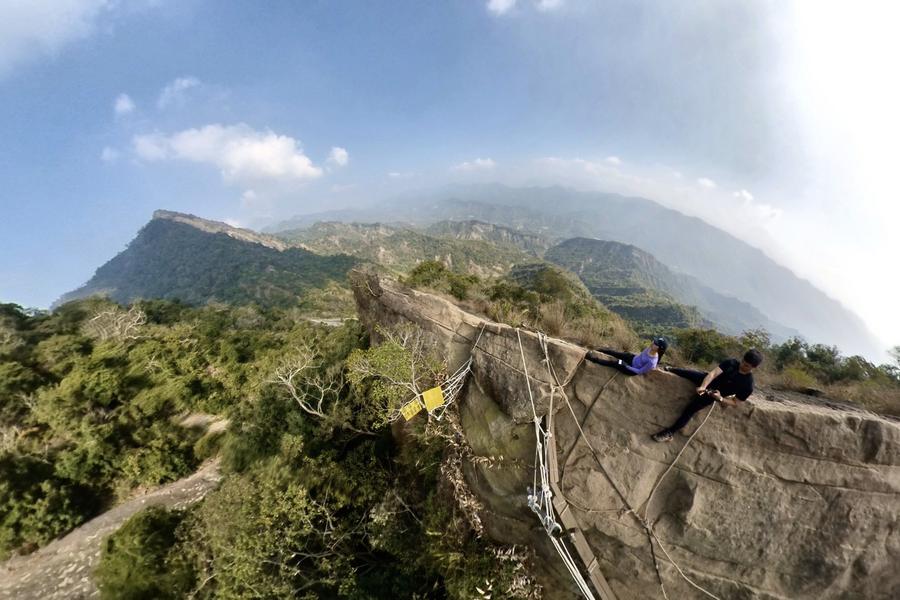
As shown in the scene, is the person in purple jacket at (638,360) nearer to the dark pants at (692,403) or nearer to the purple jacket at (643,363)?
the purple jacket at (643,363)

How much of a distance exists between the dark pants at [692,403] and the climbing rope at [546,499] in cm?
218

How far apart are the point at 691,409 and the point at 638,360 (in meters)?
1.11

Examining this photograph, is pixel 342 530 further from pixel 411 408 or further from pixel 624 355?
pixel 624 355

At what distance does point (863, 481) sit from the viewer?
508 cm

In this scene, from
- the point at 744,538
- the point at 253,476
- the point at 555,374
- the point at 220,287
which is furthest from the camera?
the point at 220,287

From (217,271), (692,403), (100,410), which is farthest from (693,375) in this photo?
(217,271)

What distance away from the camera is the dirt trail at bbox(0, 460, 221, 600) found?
14.1m

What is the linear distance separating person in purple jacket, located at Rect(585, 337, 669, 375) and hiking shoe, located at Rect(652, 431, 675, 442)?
1084mm

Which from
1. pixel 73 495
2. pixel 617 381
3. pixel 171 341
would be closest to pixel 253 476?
pixel 617 381

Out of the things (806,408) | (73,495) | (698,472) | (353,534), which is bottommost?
(73,495)

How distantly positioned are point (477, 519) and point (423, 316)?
5.25 metres

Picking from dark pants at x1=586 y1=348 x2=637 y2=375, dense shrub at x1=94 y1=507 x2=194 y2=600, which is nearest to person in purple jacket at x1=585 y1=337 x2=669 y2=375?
dark pants at x1=586 y1=348 x2=637 y2=375

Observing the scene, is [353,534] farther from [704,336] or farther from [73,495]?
[704,336]

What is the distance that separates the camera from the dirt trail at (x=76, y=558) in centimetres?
1409
